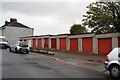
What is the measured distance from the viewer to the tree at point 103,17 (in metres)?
32.9

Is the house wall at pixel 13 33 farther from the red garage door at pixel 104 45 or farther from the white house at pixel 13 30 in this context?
the red garage door at pixel 104 45

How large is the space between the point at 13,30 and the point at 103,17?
3171cm

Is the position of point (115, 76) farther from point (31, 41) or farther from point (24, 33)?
point (24, 33)

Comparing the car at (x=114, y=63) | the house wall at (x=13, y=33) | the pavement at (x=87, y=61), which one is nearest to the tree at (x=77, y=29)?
the house wall at (x=13, y=33)

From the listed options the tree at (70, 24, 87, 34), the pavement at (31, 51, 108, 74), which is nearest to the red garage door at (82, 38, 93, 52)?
the pavement at (31, 51, 108, 74)

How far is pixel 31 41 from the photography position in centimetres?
4566

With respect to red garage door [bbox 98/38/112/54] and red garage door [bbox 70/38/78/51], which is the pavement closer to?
red garage door [bbox 98/38/112/54]

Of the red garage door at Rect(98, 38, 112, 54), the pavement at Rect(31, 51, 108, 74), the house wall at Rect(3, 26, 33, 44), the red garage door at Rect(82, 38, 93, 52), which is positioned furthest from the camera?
the house wall at Rect(3, 26, 33, 44)

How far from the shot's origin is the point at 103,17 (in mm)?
32656

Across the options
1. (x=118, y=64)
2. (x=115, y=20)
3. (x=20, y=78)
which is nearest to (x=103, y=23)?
(x=115, y=20)

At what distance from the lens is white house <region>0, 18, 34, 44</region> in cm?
5625

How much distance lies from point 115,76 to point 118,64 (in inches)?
24.8

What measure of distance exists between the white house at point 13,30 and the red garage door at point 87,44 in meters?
31.6

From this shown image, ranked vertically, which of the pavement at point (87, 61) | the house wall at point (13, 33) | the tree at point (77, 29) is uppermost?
the tree at point (77, 29)
